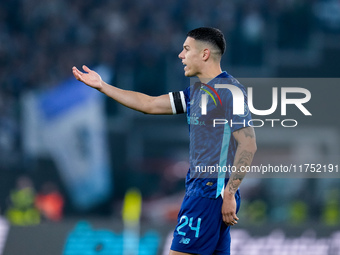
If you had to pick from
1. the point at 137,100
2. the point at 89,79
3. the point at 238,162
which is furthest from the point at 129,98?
the point at 238,162

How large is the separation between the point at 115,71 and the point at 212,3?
136 inches

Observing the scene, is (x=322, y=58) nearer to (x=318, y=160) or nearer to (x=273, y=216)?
(x=318, y=160)

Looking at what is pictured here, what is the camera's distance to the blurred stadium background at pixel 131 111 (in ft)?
43.8

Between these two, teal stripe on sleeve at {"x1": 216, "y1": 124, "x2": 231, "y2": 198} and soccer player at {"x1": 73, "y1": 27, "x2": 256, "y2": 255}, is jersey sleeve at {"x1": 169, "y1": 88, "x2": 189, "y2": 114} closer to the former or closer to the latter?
A: soccer player at {"x1": 73, "y1": 27, "x2": 256, "y2": 255}

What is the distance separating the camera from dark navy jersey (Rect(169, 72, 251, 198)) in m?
4.52

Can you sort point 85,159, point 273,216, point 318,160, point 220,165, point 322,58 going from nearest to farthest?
point 220,165, point 273,216, point 85,159, point 318,160, point 322,58

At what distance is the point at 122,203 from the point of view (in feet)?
45.8

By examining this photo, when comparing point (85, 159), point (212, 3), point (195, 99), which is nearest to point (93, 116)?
point (85, 159)

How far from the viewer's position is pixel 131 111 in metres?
14.6

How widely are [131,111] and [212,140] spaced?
1005cm

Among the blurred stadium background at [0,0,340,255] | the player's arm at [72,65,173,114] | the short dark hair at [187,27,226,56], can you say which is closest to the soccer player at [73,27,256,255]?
the short dark hair at [187,27,226,56]

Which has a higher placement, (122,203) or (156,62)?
(156,62)

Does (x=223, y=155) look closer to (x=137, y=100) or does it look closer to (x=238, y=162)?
(x=238, y=162)

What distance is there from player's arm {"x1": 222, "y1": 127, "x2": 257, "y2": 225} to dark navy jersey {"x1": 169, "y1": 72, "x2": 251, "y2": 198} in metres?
0.12
